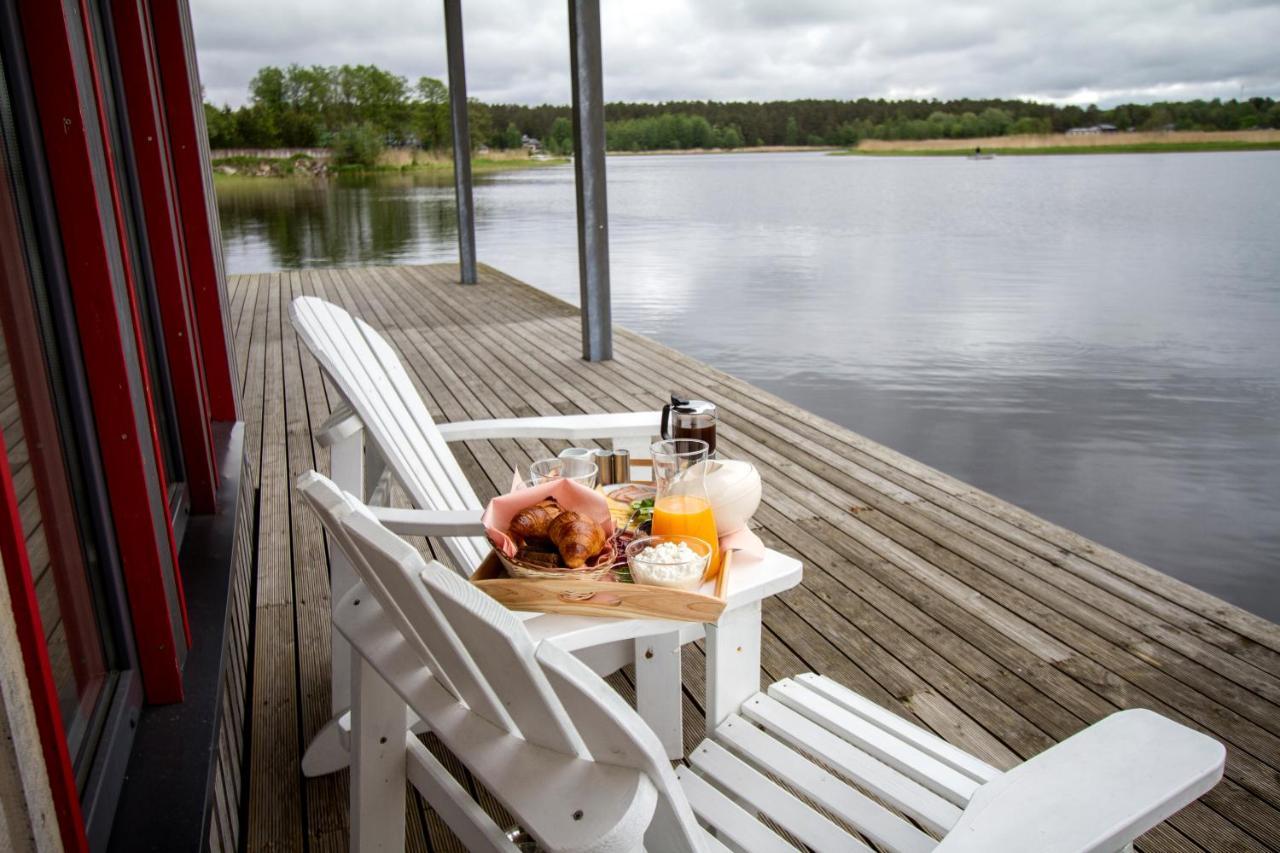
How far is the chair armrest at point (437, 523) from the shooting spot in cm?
152

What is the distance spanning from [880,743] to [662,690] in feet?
1.62

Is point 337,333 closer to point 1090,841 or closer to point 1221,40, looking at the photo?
point 1090,841

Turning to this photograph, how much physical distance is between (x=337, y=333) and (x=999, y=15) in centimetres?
3784

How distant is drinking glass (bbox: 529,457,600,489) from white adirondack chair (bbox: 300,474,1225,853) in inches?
11.5

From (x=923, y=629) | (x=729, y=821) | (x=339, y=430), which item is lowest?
(x=923, y=629)

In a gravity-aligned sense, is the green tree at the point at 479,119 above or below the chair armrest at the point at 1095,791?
above

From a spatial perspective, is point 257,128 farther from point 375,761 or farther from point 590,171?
point 375,761

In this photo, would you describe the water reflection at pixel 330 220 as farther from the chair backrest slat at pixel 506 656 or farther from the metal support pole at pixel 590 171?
the chair backrest slat at pixel 506 656

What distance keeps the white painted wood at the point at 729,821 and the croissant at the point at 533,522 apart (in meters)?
0.37

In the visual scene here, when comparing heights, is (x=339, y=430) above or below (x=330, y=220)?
above

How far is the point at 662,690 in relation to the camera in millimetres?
1786

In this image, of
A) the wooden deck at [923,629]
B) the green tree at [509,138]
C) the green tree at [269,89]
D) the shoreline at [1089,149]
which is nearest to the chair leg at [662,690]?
the wooden deck at [923,629]

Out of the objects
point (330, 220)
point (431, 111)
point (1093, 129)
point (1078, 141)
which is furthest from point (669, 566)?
point (431, 111)

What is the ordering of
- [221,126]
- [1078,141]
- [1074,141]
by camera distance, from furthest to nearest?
1. [1078,141]
2. [1074,141]
3. [221,126]
